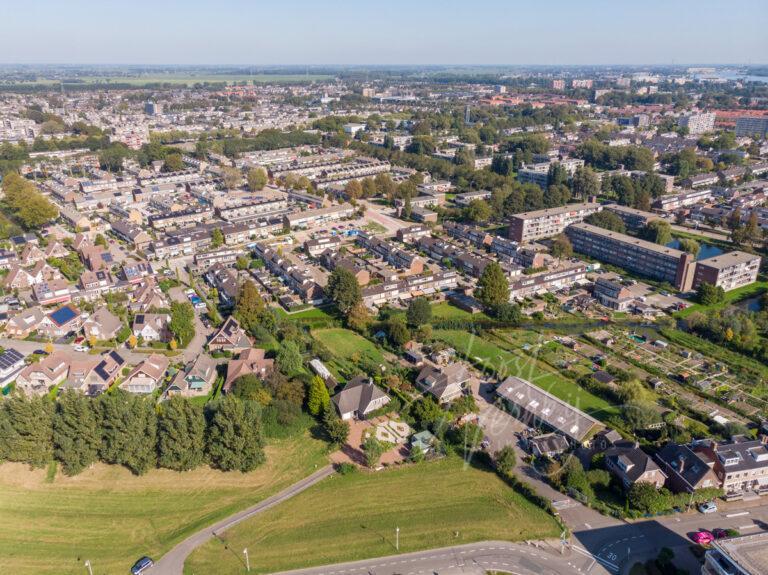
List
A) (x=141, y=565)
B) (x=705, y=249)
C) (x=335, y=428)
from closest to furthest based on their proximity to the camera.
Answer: (x=141, y=565), (x=335, y=428), (x=705, y=249)

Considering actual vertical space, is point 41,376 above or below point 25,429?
below

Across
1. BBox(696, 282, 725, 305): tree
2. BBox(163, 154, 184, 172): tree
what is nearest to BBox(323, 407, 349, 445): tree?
BBox(696, 282, 725, 305): tree

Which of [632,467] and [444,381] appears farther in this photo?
[444,381]

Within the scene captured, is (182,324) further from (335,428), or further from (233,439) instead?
(335,428)

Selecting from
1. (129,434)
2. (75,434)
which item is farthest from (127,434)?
(75,434)

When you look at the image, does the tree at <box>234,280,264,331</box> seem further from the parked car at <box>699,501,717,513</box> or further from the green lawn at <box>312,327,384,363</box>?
the parked car at <box>699,501,717,513</box>

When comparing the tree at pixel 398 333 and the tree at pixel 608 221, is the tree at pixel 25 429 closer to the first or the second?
the tree at pixel 398 333

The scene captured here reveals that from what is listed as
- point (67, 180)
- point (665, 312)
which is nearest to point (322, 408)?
point (665, 312)
